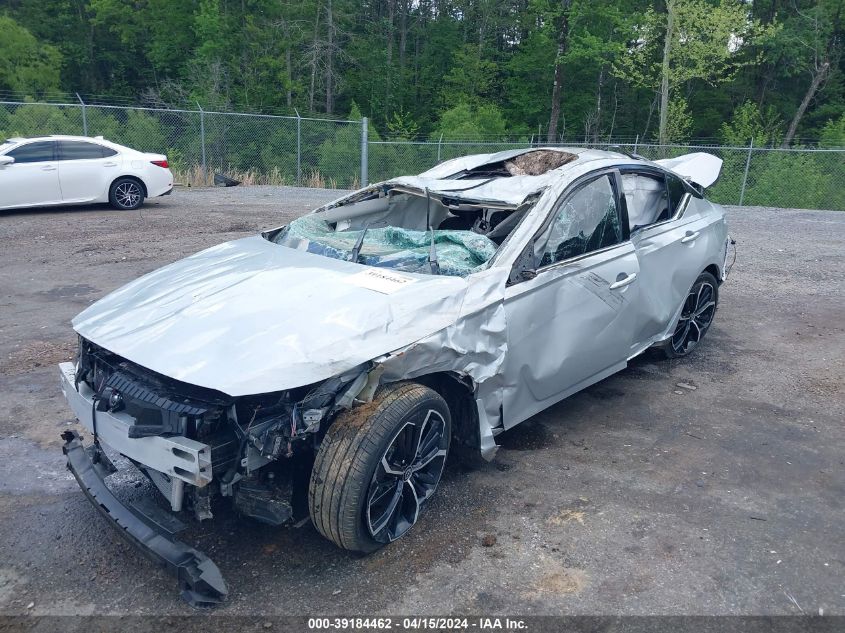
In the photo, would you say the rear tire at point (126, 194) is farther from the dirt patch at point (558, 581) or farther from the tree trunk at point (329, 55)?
the tree trunk at point (329, 55)

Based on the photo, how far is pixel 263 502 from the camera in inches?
117

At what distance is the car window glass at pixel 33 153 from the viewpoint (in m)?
11.8

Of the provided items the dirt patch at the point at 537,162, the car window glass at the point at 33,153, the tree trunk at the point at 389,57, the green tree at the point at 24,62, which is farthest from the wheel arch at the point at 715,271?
the green tree at the point at 24,62

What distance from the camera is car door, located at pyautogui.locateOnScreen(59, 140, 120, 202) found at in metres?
12.3

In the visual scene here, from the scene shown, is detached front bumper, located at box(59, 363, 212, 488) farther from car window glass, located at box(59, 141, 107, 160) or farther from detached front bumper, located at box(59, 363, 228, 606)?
car window glass, located at box(59, 141, 107, 160)

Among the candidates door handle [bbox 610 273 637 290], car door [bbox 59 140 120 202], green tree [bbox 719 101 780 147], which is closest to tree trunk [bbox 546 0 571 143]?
green tree [bbox 719 101 780 147]

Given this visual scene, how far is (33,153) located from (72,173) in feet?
2.19

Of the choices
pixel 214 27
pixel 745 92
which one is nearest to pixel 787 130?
pixel 745 92

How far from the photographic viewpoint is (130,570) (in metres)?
3.11

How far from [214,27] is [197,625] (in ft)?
133

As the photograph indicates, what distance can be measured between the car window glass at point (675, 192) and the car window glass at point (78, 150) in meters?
10.7

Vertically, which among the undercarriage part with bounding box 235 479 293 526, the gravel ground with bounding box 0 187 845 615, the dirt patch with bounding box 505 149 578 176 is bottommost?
the gravel ground with bounding box 0 187 845 615

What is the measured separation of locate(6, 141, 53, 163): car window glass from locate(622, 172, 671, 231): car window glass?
35.4ft

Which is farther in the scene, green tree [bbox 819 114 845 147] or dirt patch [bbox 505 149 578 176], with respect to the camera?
green tree [bbox 819 114 845 147]
